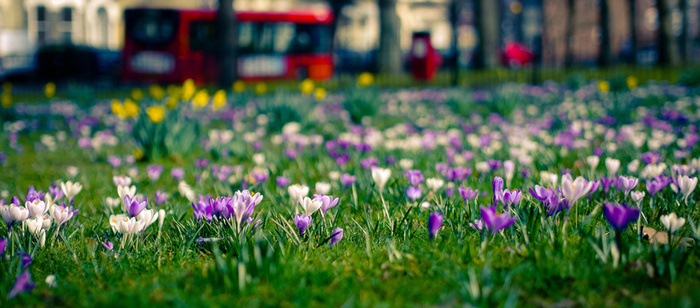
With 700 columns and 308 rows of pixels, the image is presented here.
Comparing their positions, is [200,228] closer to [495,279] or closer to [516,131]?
[495,279]

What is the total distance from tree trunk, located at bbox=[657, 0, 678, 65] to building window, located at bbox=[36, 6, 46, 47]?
109 feet

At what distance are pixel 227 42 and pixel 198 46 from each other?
588cm

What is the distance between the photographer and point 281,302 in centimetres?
163

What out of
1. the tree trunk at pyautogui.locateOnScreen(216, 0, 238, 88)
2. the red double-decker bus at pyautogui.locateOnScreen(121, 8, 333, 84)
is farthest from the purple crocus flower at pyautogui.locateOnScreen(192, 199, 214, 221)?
the red double-decker bus at pyautogui.locateOnScreen(121, 8, 333, 84)

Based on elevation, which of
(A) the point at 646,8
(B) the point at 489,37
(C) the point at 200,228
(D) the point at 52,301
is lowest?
(D) the point at 52,301

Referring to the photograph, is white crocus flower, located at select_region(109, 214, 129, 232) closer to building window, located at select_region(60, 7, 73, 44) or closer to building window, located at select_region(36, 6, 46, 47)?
building window, located at select_region(36, 6, 46, 47)

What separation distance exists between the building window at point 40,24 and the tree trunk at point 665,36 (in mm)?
33316

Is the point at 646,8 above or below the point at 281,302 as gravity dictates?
above

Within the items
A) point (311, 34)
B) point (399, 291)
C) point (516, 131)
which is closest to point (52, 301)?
point (399, 291)

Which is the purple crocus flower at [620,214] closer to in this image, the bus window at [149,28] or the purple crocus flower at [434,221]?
the purple crocus flower at [434,221]

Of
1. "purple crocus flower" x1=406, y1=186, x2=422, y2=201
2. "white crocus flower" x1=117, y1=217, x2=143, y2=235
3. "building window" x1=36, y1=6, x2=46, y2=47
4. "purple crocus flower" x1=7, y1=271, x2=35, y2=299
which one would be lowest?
"purple crocus flower" x1=7, y1=271, x2=35, y2=299

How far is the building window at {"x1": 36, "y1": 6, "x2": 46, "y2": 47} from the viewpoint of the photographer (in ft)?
110

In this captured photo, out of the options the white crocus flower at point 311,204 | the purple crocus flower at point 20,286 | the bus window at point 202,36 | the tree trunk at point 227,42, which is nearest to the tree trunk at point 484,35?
the tree trunk at point 227,42

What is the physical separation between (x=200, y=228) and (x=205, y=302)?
0.60 meters
